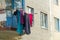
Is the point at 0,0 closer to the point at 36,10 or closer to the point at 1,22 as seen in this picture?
the point at 1,22

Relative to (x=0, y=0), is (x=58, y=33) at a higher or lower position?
lower

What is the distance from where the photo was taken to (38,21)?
2111cm

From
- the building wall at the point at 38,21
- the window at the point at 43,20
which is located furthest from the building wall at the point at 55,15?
the window at the point at 43,20

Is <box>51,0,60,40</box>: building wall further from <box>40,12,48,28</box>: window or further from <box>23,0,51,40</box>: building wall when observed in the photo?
<box>40,12,48,28</box>: window

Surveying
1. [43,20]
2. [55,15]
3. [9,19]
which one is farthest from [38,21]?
[9,19]

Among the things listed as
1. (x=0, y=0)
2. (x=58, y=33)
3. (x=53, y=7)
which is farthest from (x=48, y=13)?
(x=0, y=0)

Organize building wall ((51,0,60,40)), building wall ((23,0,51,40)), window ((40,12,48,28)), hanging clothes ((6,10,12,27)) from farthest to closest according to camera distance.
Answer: building wall ((51,0,60,40)), window ((40,12,48,28)), building wall ((23,0,51,40)), hanging clothes ((6,10,12,27))

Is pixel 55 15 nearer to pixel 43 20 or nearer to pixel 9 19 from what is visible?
pixel 43 20

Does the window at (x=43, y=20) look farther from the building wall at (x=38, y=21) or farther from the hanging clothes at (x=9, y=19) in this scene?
the hanging clothes at (x=9, y=19)

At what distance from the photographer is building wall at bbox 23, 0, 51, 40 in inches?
777

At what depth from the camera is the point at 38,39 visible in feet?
69.7

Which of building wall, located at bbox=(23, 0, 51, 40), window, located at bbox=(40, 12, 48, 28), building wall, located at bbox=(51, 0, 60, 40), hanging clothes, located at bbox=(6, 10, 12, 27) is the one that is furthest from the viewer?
building wall, located at bbox=(51, 0, 60, 40)

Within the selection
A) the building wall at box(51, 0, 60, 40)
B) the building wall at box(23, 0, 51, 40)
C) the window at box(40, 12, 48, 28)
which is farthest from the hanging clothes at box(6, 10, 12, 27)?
the building wall at box(51, 0, 60, 40)

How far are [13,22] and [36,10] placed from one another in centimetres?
781
